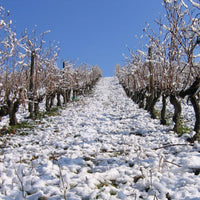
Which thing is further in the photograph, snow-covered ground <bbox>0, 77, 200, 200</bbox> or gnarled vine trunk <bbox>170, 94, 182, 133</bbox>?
gnarled vine trunk <bbox>170, 94, 182, 133</bbox>

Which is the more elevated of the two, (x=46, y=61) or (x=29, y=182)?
(x=46, y=61)

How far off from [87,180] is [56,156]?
1.66 meters

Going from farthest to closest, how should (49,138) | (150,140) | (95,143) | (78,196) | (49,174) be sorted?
(49,138) → (150,140) → (95,143) → (49,174) → (78,196)

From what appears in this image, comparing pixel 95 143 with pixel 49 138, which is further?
pixel 49 138

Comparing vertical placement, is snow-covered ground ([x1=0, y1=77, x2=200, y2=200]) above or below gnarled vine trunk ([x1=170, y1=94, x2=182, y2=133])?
below

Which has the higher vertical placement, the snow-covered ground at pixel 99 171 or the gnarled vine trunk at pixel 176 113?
the gnarled vine trunk at pixel 176 113

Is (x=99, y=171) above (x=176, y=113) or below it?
below

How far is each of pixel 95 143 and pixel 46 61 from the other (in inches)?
356

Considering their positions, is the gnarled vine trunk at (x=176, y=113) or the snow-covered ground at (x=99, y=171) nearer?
the snow-covered ground at (x=99, y=171)

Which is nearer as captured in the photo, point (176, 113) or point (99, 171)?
point (99, 171)

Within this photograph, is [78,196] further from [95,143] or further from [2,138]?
[2,138]

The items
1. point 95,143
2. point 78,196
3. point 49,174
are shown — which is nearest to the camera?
point 78,196

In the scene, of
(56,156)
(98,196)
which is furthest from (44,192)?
(56,156)

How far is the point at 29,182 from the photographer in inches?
140
